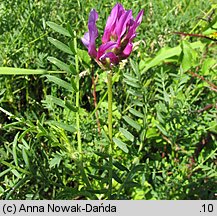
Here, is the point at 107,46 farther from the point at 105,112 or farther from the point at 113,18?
the point at 105,112

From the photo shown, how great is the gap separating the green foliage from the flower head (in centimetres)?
9

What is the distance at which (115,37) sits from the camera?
80 centimetres

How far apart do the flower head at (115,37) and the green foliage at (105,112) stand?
86 mm

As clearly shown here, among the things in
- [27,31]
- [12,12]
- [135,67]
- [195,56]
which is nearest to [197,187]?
[135,67]

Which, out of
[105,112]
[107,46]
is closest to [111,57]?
[107,46]

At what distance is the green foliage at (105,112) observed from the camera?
1.01m

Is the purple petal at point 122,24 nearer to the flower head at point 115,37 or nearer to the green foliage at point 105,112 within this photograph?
the flower head at point 115,37

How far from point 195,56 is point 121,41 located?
2.42ft

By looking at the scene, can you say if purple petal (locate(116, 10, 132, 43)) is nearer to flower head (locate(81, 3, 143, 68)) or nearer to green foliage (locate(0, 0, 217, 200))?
flower head (locate(81, 3, 143, 68))

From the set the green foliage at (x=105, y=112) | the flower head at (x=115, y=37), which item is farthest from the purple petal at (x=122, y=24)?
the green foliage at (x=105, y=112)

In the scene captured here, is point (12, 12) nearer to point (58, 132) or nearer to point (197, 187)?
point (58, 132)

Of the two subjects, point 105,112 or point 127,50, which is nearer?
point 127,50

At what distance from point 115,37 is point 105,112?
0.50 m

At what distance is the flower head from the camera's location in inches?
31.0
